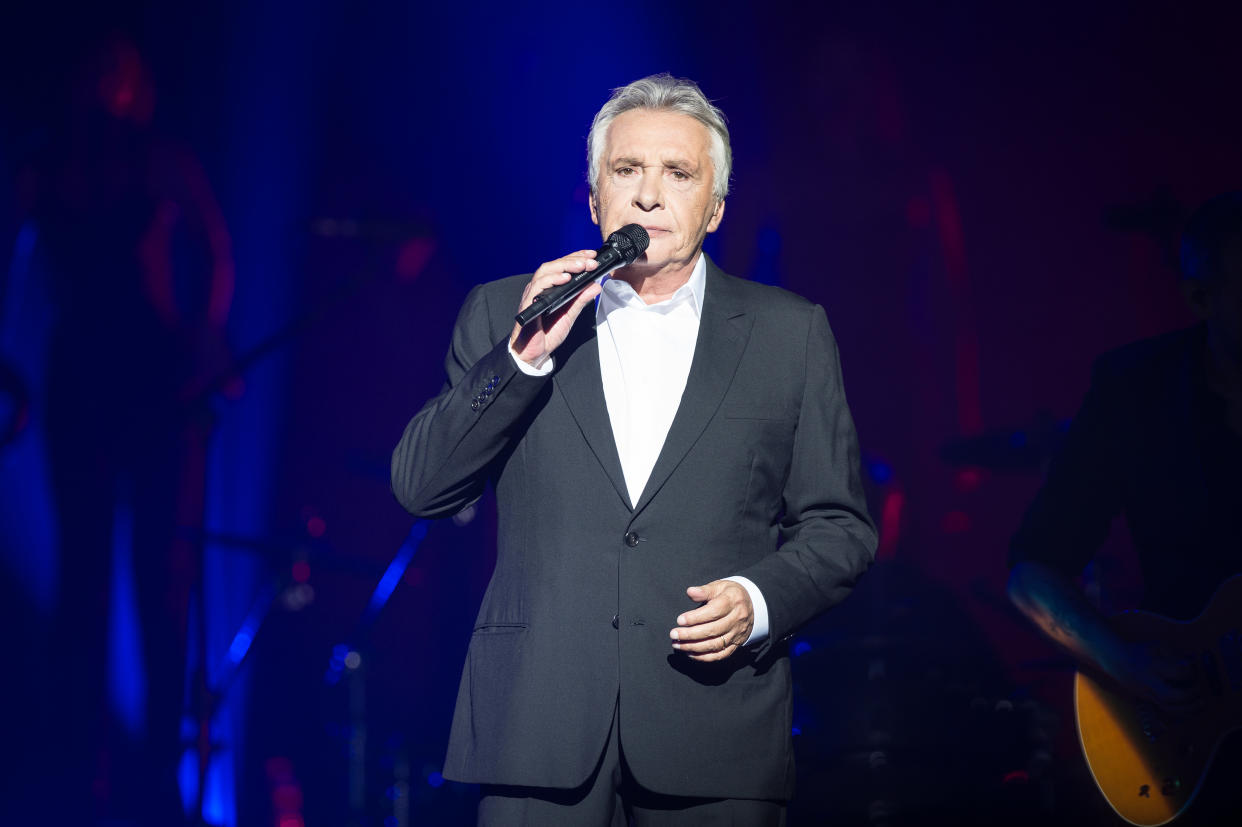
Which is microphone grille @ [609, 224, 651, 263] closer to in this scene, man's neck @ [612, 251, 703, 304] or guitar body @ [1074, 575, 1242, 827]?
man's neck @ [612, 251, 703, 304]

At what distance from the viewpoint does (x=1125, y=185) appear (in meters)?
3.34

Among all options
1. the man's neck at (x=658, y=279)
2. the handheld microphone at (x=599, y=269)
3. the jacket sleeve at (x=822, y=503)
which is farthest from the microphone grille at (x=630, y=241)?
the jacket sleeve at (x=822, y=503)

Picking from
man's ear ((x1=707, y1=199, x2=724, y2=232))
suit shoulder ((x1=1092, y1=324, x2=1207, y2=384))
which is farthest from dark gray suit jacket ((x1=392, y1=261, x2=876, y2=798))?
suit shoulder ((x1=1092, y1=324, x2=1207, y2=384))

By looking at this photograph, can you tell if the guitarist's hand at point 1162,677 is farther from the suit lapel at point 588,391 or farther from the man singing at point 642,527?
the suit lapel at point 588,391

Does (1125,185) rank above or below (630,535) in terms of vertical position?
above

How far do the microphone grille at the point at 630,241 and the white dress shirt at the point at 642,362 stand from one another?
14cm

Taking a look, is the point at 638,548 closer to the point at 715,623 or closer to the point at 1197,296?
the point at 715,623

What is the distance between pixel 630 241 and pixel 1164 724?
2.18m

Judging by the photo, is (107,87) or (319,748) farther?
(319,748)

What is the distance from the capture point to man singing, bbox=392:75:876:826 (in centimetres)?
145

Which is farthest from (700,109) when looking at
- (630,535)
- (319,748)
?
(319,748)

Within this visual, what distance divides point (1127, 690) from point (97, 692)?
317 centimetres

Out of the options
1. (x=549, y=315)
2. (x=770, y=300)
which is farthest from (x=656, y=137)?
(x=549, y=315)

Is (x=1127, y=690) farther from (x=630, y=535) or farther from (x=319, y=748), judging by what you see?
(x=319, y=748)
